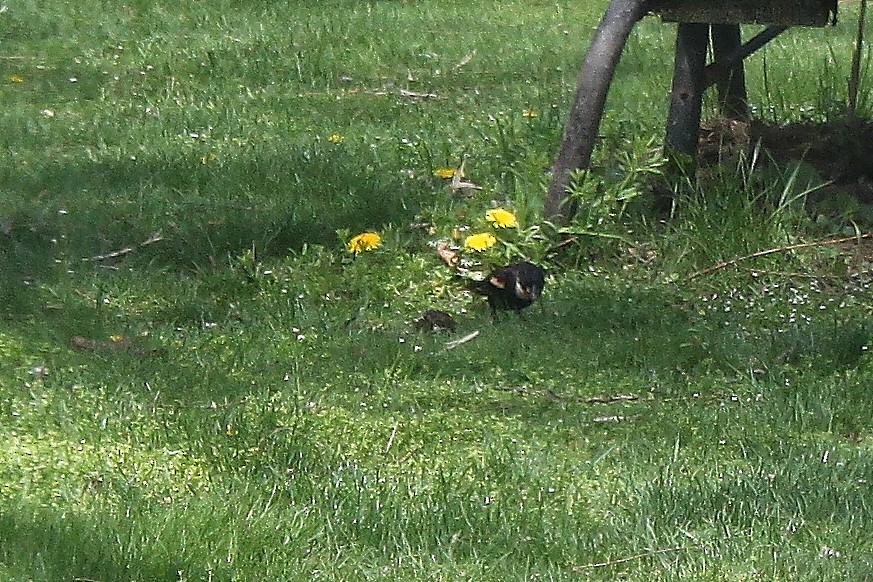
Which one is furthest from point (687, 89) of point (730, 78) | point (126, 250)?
point (126, 250)

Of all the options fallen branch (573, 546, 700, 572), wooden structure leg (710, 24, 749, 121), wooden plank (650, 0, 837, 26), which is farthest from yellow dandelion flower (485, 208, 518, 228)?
fallen branch (573, 546, 700, 572)

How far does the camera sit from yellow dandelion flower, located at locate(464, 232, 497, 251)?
229 inches

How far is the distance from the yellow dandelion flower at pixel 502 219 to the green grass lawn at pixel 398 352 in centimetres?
4

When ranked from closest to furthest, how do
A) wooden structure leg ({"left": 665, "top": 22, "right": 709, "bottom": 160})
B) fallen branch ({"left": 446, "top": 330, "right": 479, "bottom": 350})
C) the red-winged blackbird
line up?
fallen branch ({"left": 446, "top": 330, "right": 479, "bottom": 350})
the red-winged blackbird
wooden structure leg ({"left": 665, "top": 22, "right": 709, "bottom": 160})

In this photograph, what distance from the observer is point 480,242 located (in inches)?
230

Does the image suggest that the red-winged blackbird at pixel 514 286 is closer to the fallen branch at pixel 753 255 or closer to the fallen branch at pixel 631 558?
the fallen branch at pixel 753 255

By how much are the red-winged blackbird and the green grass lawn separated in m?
0.08

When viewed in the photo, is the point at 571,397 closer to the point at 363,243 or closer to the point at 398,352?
the point at 398,352

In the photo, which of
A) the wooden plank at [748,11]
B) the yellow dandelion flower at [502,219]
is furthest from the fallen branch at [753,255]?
the wooden plank at [748,11]

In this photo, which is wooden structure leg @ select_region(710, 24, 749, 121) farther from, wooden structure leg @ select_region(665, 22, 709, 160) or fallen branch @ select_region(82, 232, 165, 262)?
fallen branch @ select_region(82, 232, 165, 262)

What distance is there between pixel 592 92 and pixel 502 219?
65 centimetres

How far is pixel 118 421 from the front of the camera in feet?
13.2

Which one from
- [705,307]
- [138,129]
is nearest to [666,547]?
[705,307]

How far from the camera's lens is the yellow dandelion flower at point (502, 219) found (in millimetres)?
5879
